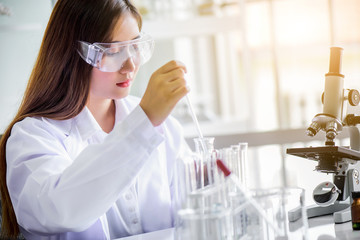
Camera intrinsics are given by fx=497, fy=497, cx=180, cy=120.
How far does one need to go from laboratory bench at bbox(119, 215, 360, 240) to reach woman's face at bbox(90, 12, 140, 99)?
1.66ft

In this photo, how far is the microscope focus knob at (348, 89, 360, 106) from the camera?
162 cm

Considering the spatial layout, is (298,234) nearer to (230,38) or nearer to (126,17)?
(126,17)

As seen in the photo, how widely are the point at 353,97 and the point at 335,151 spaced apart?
0.88 feet

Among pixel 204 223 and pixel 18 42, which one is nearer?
pixel 204 223

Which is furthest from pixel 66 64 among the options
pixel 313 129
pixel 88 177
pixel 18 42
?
pixel 18 42

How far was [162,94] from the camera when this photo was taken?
1229 mm

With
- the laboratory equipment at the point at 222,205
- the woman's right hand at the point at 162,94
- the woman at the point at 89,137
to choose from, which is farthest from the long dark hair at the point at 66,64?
the laboratory equipment at the point at 222,205

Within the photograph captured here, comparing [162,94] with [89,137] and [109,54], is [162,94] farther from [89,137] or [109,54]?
[89,137]

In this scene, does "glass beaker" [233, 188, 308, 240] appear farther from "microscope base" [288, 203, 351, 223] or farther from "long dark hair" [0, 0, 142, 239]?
"long dark hair" [0, 0, 142, 239]

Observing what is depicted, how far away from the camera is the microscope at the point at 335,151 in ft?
4.94

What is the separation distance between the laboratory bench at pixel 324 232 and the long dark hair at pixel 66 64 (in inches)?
19.7

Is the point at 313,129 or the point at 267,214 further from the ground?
the point at 313,129

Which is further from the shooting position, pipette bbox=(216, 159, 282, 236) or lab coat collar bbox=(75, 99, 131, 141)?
lab coat collar bbox=(75, 99, 131, 141)

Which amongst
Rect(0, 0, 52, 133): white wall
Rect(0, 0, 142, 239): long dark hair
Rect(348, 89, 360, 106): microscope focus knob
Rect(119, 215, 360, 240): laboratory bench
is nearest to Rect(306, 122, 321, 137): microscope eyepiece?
Rect(348, 89, 360, 106): microscope focus knob
